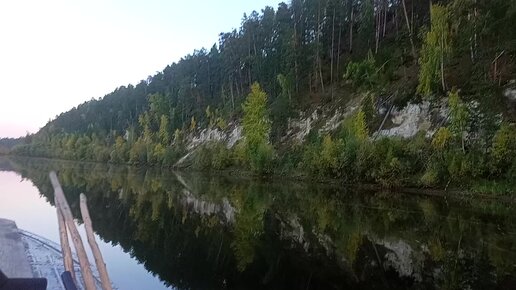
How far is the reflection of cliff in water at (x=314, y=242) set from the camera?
523 inches

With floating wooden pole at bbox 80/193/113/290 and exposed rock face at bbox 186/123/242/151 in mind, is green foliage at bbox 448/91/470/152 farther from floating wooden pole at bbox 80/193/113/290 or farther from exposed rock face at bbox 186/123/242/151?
exposed rock face at bbox 186/123/242/151

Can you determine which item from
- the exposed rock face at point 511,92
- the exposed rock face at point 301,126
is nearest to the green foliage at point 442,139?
the exposed rock face at point 511,92

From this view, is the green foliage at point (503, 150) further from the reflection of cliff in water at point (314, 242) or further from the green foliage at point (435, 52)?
the green foliage at point (435, 52)

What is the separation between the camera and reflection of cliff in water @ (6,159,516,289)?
13.3 metres

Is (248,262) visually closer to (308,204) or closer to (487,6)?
(308,204)

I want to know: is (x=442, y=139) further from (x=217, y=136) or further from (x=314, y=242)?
(x=217, y=136)

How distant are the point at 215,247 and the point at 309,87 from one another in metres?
63.8

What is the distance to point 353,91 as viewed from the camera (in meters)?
67.2

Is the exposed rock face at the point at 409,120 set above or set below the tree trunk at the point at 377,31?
below

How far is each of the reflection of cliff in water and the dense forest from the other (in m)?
11.6

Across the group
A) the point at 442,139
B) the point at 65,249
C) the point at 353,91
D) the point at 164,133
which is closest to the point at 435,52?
the point at 442,139

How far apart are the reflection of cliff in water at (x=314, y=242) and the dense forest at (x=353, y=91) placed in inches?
458

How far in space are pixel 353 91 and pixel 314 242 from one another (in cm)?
5191

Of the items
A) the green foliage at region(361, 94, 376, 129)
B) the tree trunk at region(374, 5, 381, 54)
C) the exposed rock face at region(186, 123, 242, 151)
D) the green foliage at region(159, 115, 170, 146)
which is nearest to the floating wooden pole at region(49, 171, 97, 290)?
the green foliage at region(361, 94, 376, 129)
